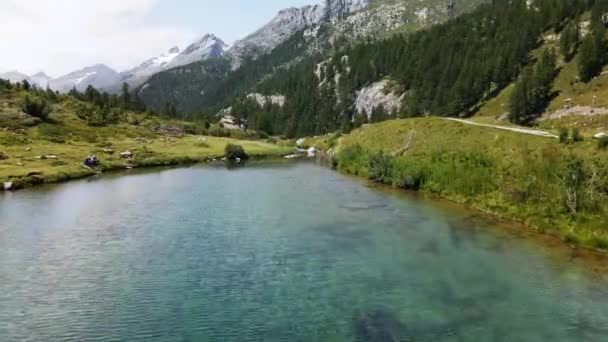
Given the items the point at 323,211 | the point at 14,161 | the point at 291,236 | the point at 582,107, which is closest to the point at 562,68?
the point at 582,107

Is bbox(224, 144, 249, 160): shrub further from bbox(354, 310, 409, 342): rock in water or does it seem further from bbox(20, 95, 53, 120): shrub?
bbox(354, 310, 409, 342): rock in water

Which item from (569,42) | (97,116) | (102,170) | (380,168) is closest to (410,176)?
(380,168)

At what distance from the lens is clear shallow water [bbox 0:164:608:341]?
27188mm

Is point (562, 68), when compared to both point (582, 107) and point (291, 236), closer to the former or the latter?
point (582, 107)

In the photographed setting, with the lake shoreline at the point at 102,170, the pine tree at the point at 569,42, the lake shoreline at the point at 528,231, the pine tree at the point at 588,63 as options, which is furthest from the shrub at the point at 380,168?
the pine tree at the point at 569,42

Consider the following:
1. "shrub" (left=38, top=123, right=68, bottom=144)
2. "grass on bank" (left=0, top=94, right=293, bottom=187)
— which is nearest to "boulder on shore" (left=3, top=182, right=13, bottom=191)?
"grass on bank" (left=0, top=94, right=293, bottom=187)

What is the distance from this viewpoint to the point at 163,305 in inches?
1182

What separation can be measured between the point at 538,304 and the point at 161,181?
71.5 m

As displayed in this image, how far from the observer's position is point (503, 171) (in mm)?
63906

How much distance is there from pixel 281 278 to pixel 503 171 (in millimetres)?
41652

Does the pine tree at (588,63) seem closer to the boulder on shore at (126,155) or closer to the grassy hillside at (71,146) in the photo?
the grassy hillside at (71,146)

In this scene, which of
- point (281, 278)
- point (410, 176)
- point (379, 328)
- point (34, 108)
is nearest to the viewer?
point (379, 328)

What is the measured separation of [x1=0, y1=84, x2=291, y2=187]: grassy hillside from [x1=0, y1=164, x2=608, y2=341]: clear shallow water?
103ft

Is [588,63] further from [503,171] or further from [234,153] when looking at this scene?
[234,153]
